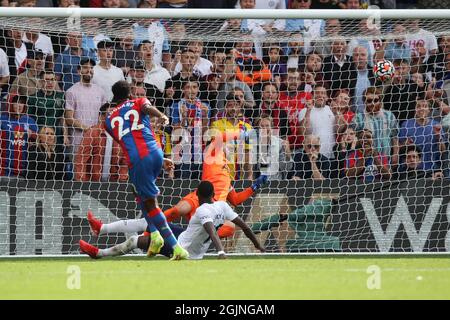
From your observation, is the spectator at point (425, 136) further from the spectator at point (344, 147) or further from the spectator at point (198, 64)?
the spectator at point (198, 64)

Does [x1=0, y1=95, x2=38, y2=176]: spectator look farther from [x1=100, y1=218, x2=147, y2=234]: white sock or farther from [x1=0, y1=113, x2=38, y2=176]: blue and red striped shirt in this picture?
[x1=100, y1=218, x2=147, y2=234]: white sock

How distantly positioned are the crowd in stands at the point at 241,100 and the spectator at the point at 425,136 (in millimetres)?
13

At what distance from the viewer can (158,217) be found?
38.0 ft

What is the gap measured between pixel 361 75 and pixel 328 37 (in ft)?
2.34

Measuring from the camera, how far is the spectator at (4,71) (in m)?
13.9

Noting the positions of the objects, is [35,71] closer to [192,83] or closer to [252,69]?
[192,83]

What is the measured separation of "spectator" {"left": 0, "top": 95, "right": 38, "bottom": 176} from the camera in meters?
13.9

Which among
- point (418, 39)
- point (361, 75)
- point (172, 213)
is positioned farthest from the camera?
point (361, 75)

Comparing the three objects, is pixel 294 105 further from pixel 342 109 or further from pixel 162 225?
pixel 162 225

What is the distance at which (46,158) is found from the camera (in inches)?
548

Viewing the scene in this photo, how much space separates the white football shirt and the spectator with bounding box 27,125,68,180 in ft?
6.85

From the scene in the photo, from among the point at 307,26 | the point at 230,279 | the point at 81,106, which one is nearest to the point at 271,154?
the point at 307,26

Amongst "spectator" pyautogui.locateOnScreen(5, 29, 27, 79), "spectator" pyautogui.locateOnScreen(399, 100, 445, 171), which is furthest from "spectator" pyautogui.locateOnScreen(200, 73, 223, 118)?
"spectator" pyautogui.locateOnScreen(399, 100, 445, 171)
